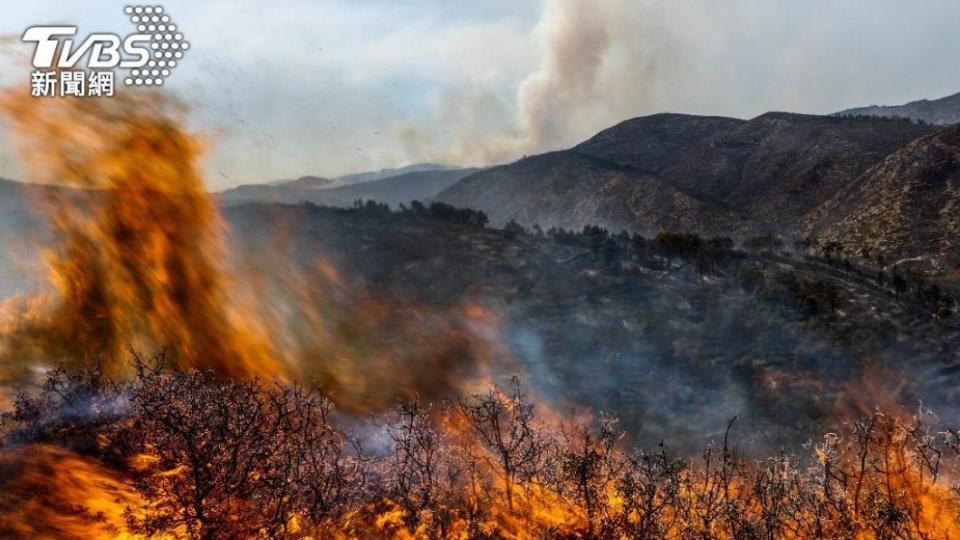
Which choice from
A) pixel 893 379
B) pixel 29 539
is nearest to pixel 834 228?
pixel 893 379

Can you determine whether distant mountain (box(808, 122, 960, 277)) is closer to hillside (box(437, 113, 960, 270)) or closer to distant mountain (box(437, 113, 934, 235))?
hillside (box(437, 113, 960, 270))

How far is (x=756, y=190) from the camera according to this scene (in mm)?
143500

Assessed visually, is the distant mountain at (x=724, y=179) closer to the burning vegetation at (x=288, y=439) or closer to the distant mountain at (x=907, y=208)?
the distant mountain at (x=907, y=208)

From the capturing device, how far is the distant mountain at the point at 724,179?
12619 centimetres

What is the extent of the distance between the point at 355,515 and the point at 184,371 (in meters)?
15.4

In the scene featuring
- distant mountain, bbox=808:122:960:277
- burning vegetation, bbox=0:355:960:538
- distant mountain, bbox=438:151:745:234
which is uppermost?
distant mountain, bbox=438:151:745:234

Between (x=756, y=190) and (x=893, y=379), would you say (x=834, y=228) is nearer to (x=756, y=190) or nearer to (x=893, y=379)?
(x=756, y=190)

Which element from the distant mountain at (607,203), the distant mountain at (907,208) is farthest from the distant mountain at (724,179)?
the distant mountain at (907,208)

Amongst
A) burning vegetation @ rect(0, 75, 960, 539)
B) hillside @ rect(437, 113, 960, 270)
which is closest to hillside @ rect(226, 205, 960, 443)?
A: burning vegetation @ rect(0, 75, 960, 539)

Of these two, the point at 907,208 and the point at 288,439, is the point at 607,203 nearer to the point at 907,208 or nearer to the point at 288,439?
the point at 907,208

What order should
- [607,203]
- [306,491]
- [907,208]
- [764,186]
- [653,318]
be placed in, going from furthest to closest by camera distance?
[607,203] < [764,186] < [907,208] < [653,318] < [306,491]

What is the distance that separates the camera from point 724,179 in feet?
516

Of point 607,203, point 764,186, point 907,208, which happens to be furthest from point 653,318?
point 764,186

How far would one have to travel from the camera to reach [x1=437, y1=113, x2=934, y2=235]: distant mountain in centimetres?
12619
